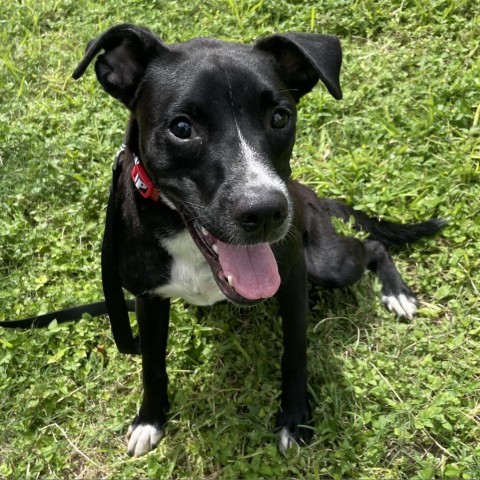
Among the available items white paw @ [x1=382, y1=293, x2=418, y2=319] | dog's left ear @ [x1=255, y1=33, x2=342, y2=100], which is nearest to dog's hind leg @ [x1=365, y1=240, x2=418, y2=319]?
white paw @ [x1=382, y1=293, x2=418, y2=319]

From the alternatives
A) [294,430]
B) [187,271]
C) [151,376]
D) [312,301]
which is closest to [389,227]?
[312,301]

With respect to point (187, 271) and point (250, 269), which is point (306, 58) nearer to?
point (250, 269)

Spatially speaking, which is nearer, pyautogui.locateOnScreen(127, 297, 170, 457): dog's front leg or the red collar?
the red collar

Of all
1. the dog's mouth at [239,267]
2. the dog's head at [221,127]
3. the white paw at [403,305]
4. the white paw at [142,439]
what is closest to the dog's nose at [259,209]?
the dog's head at [221,127]

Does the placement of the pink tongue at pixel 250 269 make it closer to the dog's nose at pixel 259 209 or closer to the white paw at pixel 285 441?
the dog's nose at pixel 259 209

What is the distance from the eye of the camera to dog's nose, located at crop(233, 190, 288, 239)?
251 centimetres

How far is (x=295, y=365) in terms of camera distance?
3527 mm

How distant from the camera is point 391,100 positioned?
488 cm

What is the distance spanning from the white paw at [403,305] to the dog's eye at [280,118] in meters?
1.65

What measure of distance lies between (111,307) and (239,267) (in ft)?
2.80

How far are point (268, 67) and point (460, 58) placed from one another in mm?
2772

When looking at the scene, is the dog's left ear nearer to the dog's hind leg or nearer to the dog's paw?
the dog's hind leg

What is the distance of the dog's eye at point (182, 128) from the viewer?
2654 mm

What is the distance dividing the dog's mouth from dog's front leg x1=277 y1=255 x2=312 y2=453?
472 mm
